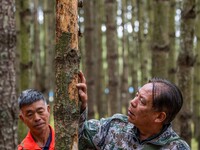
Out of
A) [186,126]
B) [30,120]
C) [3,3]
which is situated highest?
[3,3]

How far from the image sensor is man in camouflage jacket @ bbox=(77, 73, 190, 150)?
8.84 ft

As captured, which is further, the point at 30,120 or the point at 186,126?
the point at 186,126

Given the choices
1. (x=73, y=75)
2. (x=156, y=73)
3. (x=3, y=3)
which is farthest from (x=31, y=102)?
(x=156, y=73)

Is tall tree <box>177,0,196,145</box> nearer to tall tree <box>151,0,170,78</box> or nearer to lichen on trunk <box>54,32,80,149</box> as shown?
tall tree <box>151,0,170,78</box>

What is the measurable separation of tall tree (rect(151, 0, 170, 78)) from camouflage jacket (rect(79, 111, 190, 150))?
2.37 meters

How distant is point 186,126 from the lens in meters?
5.25

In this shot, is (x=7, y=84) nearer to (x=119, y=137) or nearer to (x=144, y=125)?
(x=119, y=137)

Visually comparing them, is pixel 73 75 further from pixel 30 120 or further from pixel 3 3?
pixel 30 120

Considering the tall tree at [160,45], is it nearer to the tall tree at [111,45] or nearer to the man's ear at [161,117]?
the tall tree at [111,45]

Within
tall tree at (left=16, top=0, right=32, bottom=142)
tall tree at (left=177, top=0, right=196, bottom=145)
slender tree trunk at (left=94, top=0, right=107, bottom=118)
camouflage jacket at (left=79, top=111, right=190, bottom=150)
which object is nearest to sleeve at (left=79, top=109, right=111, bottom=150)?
camouflage jacket at (left=79, top=111, right=190, bottom=150)

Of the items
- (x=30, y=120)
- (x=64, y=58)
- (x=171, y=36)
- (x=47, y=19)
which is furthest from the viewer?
(x=47, y=19)

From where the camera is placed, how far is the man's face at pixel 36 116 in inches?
142

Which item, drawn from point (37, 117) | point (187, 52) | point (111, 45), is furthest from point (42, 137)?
point (111, 45)

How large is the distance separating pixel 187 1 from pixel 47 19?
675cm
